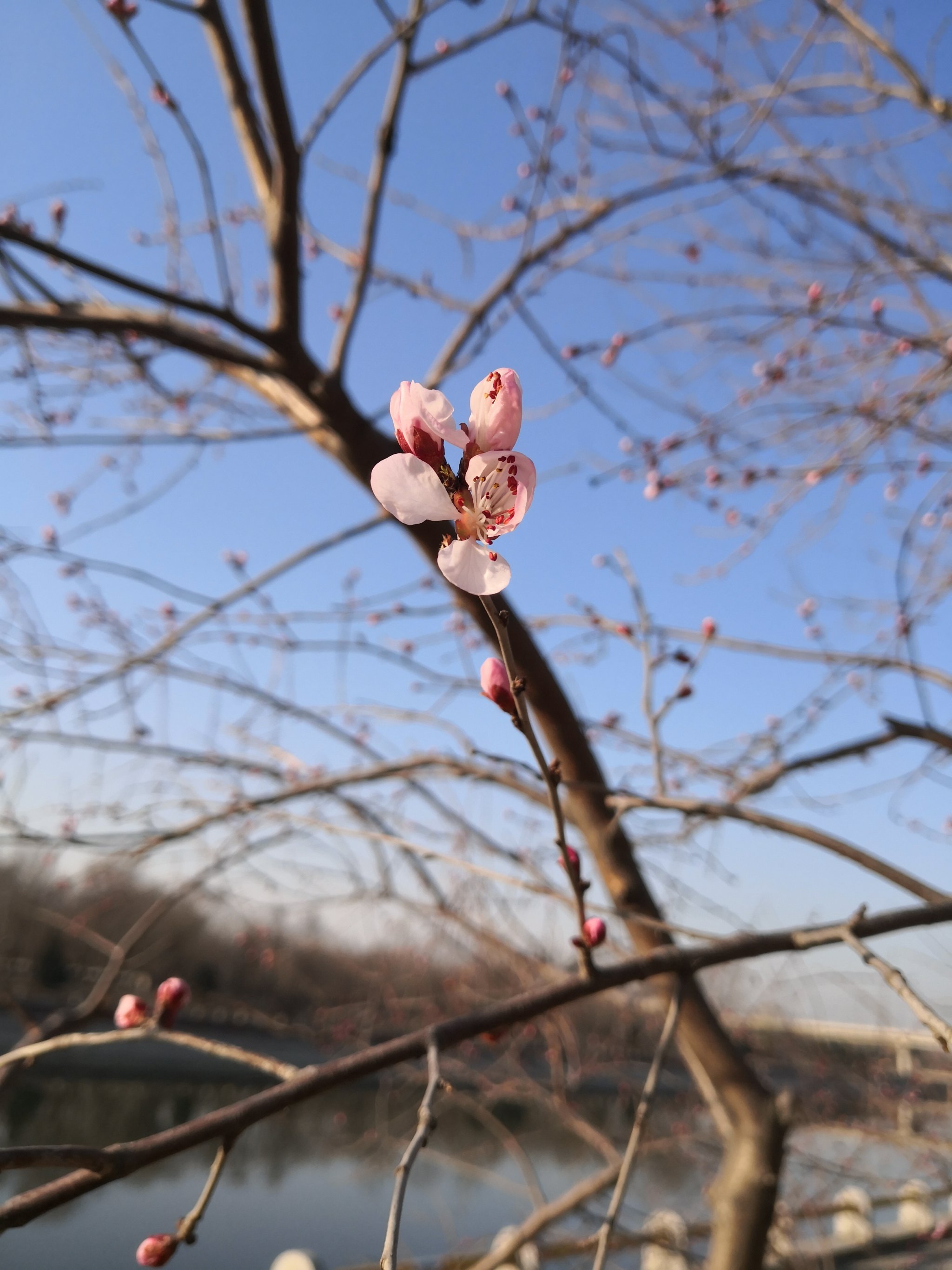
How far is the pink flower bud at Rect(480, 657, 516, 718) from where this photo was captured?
447 millimetres

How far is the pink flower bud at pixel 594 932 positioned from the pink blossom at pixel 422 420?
1.33ft

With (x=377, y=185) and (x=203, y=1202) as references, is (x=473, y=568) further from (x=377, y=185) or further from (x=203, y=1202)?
(x=377, y=185)

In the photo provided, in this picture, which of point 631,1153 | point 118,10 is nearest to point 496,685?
point 631,1153

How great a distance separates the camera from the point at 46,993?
6.74 metres

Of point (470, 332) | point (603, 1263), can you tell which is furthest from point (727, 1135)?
point (470, 332)

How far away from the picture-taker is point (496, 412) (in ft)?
1.12

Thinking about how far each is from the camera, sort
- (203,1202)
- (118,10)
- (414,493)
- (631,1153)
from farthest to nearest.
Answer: (118,10) < (631,1153) < (203,1202) < (414,493)

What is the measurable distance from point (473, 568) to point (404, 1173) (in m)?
0.31

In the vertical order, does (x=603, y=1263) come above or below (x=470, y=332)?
below

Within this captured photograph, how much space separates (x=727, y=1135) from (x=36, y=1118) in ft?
16.5

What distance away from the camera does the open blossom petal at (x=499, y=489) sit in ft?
1.12

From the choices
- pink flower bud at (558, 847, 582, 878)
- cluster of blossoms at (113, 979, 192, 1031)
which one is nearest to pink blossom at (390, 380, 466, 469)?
pink flower bud at (558, 847, 582, 878)

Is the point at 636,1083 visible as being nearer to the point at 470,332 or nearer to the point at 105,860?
the point at 105,860

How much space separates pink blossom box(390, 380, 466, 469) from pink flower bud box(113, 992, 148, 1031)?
0.59 meters
